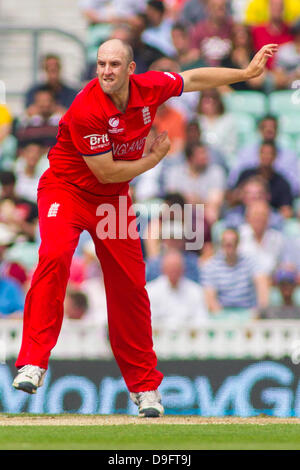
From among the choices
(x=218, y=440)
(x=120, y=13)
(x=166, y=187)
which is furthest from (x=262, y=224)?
(x=218, y=440)

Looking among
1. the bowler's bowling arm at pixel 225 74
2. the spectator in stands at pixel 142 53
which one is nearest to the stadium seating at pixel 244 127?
the spectator in stands at pixel 142 53

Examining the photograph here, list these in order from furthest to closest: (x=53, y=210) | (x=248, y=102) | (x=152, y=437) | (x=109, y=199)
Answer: (x=248, y=102)
(x=109, y=199)
(x=53, y=210)
(x=152, y=437)

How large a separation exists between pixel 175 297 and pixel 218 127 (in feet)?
10.0

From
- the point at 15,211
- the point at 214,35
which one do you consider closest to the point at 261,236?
the point at 15,211

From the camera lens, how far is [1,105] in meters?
13.2

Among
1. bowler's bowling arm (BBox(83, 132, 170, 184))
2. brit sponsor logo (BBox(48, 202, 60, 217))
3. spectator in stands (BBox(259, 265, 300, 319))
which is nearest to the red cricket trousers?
brit sponsor logo (BBox(48, 202, 60, 217))

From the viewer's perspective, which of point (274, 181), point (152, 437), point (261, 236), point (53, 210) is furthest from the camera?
point (274, 181)

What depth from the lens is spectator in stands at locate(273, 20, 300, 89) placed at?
40.9 feet

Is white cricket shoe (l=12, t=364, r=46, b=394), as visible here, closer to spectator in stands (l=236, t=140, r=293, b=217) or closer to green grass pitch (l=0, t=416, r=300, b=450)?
green grass pitch (l=0, t=416, r=300, b=450)

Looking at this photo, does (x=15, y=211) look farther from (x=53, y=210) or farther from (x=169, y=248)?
(x=53, y=210)

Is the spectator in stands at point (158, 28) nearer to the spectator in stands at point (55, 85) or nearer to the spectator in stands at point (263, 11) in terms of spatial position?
the spectator in stands at point (263, 11)

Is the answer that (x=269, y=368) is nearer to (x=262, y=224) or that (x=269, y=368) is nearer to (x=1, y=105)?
(x=262, y=224)

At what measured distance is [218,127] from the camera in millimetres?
11906

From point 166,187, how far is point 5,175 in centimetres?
187
